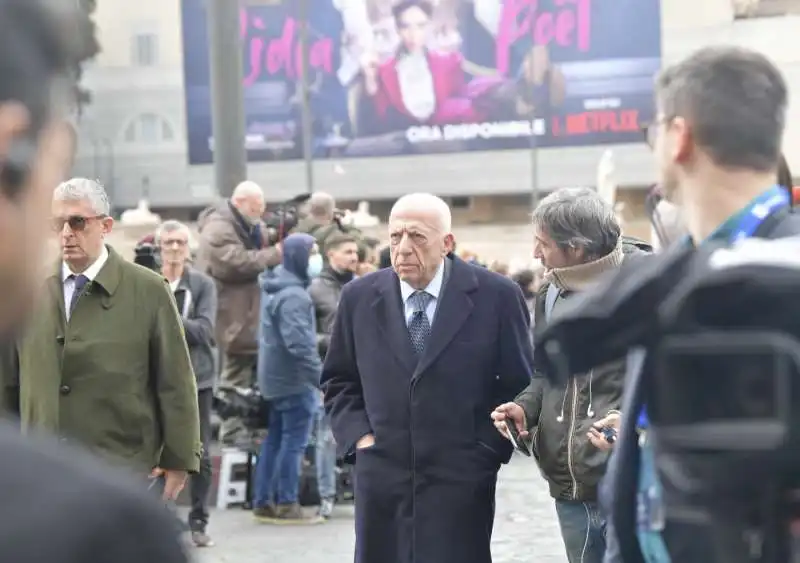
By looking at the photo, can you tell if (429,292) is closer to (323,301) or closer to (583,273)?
(583,273)

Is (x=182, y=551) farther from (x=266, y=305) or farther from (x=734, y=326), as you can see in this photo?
(x=266, y=305)

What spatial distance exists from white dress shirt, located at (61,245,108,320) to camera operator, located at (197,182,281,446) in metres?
4.83

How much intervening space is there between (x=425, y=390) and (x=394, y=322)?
0.33 meters

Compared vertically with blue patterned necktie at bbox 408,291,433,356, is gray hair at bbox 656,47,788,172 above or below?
above

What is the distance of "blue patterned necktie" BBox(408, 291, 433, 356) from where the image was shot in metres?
5.98

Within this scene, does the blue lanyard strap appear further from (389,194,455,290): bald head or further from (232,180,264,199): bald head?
(232,180,264,199): bald head

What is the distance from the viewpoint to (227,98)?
12.7 meters

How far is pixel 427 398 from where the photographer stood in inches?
231

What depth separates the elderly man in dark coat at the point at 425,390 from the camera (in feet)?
19.2

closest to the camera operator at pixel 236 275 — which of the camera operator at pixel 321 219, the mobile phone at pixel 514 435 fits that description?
the camera operator at pixel 321 219

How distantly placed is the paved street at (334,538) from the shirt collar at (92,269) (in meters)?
2.71

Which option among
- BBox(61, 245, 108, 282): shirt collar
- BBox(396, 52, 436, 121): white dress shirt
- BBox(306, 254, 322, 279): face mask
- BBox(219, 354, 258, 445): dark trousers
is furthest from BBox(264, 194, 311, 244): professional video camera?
BBox(396, 52, 436, 121): white dress shirt

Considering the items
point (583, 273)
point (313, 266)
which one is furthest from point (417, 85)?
point (583, 273)

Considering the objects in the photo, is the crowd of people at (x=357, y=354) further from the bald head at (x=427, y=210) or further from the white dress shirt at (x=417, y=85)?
the white dress shirt at (x=417, y=85)
